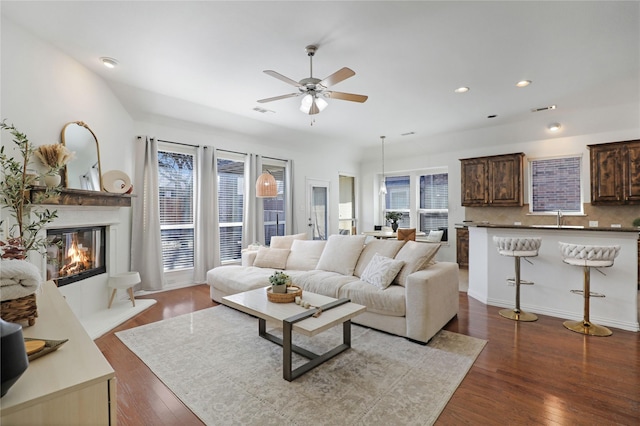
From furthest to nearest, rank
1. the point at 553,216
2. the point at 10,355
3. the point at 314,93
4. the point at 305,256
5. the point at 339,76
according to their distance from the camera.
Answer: the point at 553,216
the point at 305,256
the point at 314,93
the point at 339,76
the point at 10,355

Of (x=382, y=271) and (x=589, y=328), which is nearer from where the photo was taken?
(x=589, y=328)

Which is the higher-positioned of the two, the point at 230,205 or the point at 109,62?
the point at 109,62

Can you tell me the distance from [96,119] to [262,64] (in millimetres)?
2211

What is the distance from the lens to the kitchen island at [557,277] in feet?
10.9

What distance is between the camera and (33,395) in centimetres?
80

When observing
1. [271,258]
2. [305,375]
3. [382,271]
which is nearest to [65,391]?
[305,375]

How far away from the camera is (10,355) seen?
28.9 inches

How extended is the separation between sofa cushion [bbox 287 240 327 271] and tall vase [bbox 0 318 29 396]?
365 centimetres

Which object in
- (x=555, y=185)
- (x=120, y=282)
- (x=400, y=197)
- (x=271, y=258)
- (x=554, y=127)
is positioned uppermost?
(x=554, y=127)

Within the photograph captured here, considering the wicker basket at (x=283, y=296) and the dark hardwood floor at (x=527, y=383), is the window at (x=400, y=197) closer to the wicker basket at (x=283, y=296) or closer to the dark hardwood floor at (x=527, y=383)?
the dark hardwood floor at (x=527, y=383)

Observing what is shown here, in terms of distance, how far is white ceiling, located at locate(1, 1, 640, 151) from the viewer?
8.51 feet

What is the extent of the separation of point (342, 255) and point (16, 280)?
129 inches

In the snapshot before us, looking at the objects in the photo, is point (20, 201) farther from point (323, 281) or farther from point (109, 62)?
point (323, 281)

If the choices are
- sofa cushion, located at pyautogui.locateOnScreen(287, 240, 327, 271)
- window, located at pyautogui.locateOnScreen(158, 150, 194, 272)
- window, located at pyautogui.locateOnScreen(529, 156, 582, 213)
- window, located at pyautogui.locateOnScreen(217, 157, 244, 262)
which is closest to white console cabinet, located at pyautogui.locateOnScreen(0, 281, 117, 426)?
sofa cushion, located at pyautogui.locateOnScreen(287, 240, 327, 271)
